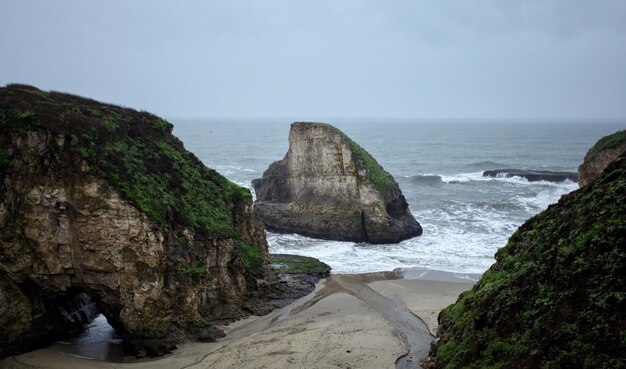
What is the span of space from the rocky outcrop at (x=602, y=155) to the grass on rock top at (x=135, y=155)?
22750mm

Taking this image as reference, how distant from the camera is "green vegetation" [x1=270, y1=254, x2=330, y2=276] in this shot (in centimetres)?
3159

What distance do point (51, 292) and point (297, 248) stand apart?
65.9 ft

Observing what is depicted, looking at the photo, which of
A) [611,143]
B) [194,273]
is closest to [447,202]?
[611,143]

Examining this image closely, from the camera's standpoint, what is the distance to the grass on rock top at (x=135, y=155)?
20906 millimetres

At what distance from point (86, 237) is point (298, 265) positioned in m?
14.6

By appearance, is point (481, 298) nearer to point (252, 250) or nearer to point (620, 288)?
point (620, 288)

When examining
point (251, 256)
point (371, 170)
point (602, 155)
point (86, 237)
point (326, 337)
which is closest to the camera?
point (86, 237)

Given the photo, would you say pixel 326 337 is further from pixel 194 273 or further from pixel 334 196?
pixel 334 196

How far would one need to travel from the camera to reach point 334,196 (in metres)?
42.8

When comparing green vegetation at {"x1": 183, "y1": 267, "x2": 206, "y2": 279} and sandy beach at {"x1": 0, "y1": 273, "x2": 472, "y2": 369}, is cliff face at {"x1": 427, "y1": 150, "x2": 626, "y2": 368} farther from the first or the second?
green vegetation at {"x1": 183, "y1": 267, "x2": 206, "y2": 279}

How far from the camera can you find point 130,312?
67.7 ft

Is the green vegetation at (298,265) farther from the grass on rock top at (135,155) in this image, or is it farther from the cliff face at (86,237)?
the cliff face at (86,237)

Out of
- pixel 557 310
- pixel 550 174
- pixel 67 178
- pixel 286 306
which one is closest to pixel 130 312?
pixel 67 178

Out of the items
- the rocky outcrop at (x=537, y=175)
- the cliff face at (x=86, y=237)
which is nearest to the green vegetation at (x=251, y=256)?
the cliff face at (x=86, y=237)
